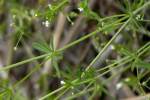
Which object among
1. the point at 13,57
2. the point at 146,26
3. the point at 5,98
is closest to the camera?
the point at 5,98

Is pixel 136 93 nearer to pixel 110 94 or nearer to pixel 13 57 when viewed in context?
pixel 110 94

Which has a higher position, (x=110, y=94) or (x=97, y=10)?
(x=97, y=10)

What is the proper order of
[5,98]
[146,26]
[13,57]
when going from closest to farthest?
[5,98] → [146,26] → [13,57]

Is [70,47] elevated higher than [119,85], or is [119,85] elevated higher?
[70,47]

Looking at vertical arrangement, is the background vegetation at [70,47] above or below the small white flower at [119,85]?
above

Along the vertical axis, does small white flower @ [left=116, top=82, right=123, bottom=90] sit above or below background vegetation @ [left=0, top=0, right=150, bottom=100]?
below

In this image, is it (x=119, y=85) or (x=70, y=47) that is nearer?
(x=119, y=85)

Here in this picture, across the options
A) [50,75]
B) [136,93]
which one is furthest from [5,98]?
[136,93]

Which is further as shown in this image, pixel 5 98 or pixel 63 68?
pixel 63 68

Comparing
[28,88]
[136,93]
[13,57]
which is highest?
[13,57]

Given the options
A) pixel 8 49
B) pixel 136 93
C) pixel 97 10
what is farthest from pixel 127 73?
pixel 8 49
